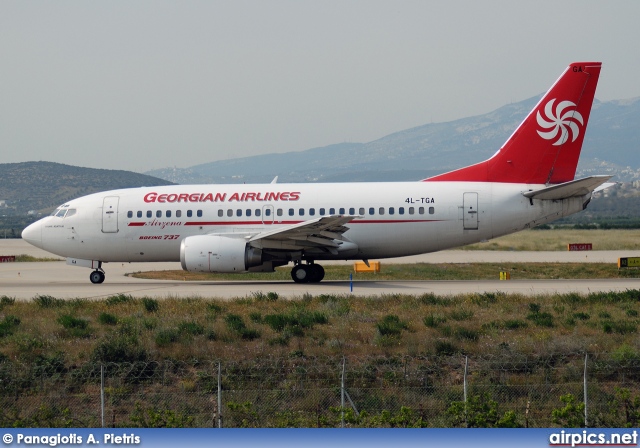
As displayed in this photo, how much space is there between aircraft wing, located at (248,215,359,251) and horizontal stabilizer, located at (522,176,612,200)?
6.71m

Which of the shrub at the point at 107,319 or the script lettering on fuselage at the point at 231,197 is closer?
the shrub at the point at 107,319

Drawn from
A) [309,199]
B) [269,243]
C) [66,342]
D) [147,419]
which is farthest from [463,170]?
[147,419]

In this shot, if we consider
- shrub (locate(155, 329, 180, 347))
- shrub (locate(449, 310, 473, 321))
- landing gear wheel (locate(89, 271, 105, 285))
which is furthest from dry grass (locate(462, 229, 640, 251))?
shrub (locate(155, 329, 180, 347))

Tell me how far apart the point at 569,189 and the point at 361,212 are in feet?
24.6

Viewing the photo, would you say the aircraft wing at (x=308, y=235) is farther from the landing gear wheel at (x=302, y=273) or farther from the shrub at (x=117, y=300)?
the shrub at (x=117, y=300)

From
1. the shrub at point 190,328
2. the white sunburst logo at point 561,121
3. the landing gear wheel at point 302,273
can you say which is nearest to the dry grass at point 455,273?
the landing gear wheel at point 302,273

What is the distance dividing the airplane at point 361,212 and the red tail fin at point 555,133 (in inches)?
1.4

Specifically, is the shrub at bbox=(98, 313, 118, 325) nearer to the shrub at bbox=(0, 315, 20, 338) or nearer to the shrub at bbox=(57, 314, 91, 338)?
the shrub at bbox=(57, 314, 91, 338)

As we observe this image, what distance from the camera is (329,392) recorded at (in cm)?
1573

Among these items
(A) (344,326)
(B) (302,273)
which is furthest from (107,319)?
(B) (302,273)

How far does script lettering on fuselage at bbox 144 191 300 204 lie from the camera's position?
110 ft

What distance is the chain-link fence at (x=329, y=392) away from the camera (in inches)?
543

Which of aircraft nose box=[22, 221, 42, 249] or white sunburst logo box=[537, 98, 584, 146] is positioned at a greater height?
white sunburst logo box=[537, 98, 584, 146]

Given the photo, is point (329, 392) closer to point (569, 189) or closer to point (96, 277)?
point (569, 189)
